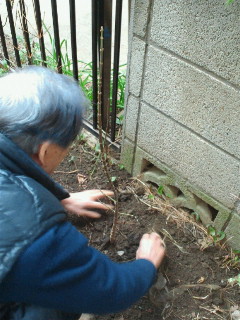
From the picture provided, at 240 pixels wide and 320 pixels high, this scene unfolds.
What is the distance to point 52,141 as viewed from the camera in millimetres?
1288

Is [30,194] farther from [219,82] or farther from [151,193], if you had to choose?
[151,193]

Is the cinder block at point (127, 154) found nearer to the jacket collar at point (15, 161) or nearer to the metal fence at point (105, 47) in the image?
the metal fence at point (105, 47)

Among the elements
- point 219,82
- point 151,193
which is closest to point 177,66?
point 219,82

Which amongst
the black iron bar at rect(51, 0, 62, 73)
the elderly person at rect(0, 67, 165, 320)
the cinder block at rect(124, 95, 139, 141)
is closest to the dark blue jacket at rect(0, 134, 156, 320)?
the elderly person at rect(0, 67, 165, 320)

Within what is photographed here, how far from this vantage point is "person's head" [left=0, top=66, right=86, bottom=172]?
48.4 inches

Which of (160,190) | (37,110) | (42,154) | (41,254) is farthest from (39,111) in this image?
(160,190)

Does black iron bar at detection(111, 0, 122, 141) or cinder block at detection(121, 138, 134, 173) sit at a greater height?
black iron bar at detection(111, 0, 122, 141)

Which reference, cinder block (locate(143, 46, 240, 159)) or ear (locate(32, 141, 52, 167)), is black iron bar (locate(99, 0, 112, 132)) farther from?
ear (locate(32, 141, 52, 167))

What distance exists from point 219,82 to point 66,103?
32.2 inches

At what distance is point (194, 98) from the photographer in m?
1.89

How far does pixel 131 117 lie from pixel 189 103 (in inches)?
19.5

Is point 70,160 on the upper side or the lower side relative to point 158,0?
lower

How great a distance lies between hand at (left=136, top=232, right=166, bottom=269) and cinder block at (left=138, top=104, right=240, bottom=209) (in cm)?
49

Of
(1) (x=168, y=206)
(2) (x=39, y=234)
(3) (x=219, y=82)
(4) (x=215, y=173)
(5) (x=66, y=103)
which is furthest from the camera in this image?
(1) (x=168, y=206)
